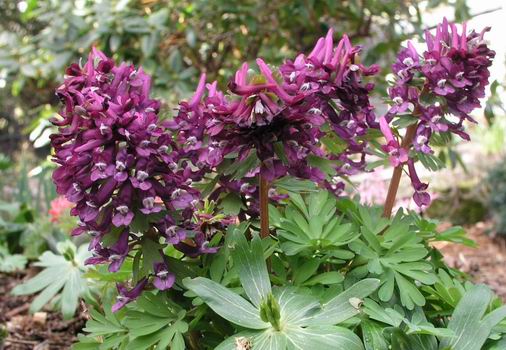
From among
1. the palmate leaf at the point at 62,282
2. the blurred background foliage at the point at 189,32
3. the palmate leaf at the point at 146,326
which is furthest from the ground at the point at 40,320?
the blurred background foliage at the point at 189,32

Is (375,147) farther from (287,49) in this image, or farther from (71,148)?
(287,49)

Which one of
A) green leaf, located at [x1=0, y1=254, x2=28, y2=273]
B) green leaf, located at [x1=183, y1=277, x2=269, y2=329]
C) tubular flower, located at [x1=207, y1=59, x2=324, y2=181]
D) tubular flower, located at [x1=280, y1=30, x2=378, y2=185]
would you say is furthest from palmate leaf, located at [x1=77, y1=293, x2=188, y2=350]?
green leaf, located at [x1=0, y1=254, x2=28, y2=273]

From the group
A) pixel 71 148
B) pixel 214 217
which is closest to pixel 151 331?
pixel 214 217

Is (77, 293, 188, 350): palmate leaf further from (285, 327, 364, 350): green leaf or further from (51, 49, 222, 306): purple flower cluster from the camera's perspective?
(285, 327, 364, 350): green leaf

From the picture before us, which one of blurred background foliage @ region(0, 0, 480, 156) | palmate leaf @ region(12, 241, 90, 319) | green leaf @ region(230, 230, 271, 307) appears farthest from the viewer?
blurred background foliage @ region(0, 0, 480, 156)

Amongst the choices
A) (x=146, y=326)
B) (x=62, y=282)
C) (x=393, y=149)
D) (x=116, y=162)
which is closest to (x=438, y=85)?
(x=393, y=149)

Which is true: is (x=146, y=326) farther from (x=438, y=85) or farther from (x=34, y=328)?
(x=34, y=328)
